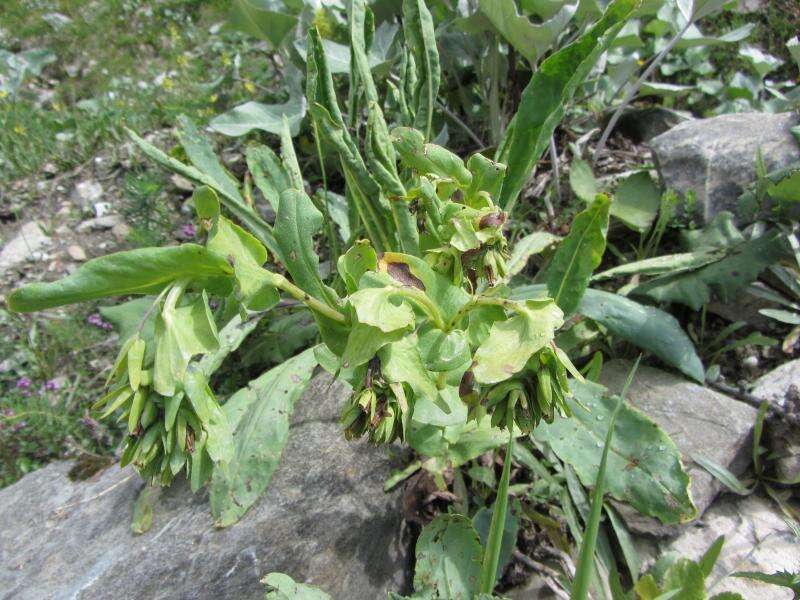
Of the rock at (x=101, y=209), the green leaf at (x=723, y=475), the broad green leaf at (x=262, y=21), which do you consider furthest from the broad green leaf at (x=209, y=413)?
the rock at (x=101, y=209)

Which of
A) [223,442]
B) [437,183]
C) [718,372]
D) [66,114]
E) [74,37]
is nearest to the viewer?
[223,442]

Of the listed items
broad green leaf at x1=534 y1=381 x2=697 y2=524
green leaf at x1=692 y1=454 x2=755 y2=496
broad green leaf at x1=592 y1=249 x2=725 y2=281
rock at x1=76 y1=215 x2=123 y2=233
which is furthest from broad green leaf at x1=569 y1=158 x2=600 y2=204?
rock at x1=76 y1=215 x2=123 y2=233

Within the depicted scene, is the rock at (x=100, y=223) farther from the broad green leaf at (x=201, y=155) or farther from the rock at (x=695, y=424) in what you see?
the rock at (x=695, y=424)

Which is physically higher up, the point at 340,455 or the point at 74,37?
the point at 74,37

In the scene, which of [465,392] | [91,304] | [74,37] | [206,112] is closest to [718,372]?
[465,392]

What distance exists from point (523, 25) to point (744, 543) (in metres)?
2.03

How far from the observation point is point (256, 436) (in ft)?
7.18

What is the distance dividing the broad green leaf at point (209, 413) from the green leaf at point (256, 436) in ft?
1.13

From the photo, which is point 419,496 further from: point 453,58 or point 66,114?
point 66,114

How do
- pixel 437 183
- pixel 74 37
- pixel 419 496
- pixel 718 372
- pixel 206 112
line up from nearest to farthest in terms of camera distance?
pixel 437 183, pixel 419 496, pixel 718 372, pixel 206 112, pixel 74 37

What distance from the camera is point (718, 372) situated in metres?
2.47

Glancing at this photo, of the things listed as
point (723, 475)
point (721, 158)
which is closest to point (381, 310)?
point (723, 475)

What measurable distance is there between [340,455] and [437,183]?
1026 mm

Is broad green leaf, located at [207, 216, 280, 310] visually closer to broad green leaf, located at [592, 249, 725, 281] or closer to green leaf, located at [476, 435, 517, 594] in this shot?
green leaf, located at [476, 435, 517, 594]
